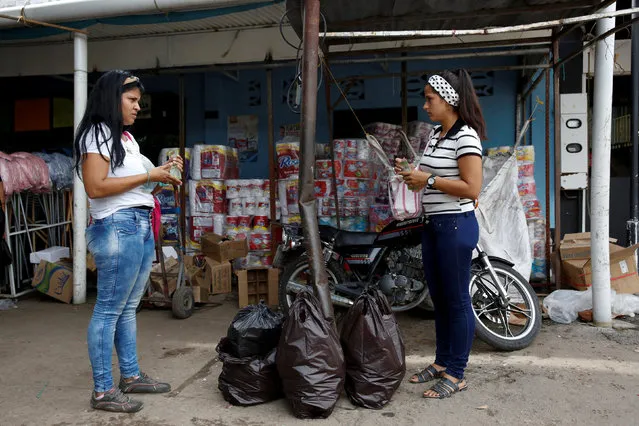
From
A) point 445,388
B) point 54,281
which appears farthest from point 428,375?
point 54,281

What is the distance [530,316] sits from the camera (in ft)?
13.8

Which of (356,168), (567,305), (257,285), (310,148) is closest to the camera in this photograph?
(310,148)

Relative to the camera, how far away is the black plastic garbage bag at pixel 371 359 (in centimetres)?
310

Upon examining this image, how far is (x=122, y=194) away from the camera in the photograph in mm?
2977

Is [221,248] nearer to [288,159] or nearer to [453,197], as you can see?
[288,159]

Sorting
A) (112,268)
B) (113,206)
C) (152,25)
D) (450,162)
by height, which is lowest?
(112,268)

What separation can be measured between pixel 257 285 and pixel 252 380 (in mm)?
2579

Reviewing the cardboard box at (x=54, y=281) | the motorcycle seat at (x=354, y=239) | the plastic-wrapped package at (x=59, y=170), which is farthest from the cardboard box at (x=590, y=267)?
the plastic-wrapped package at (x=59, y=170)

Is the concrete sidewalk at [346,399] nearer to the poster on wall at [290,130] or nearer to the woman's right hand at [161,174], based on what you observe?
the woman's right hand at [161,174]

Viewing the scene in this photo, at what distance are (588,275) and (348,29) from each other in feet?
10.6

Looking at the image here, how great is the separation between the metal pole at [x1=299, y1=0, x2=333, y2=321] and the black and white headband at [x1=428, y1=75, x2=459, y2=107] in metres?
0.72

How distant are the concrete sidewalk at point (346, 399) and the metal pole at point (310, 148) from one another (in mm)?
773

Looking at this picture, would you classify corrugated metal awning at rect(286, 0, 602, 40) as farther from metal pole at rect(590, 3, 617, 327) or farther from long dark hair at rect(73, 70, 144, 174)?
long dark hair at rect(73, 70, 144, 174)

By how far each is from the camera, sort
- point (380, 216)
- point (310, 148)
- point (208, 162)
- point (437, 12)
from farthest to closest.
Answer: point (208, 162) → point (380, 216) → point (437, 12) → point (310, 148)
